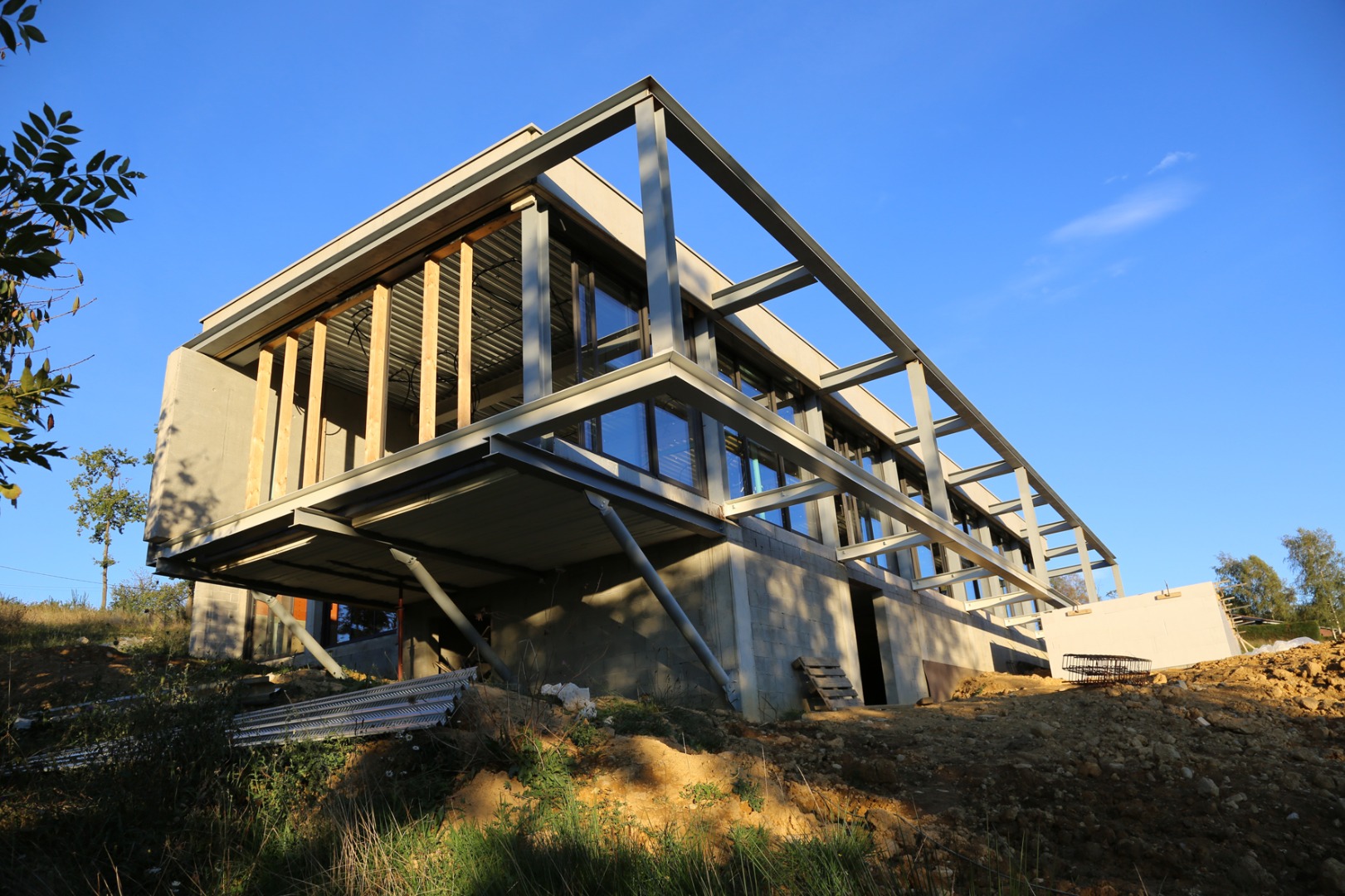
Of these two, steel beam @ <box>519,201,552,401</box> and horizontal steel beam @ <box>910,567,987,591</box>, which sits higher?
steel beam @ <box>519,201,552,401</box>

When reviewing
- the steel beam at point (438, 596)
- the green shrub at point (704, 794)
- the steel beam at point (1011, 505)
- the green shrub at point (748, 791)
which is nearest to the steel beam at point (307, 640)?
the steel beam at point (438, 596)

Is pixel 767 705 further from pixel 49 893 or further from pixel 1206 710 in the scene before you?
pixel 49 893

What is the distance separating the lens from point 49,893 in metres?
5.12

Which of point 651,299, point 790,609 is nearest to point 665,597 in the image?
point 790,609

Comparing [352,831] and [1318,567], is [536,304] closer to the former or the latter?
[352,831]

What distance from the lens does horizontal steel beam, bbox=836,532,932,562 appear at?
1317 centimetres

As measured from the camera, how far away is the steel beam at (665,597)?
31.5ft

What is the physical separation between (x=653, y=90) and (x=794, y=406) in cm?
746

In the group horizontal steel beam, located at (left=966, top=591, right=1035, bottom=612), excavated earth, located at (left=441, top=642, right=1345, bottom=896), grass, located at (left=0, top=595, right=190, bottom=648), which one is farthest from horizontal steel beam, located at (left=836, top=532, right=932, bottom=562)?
grass, located at (left=0, top=595, right=190, bottom=648)

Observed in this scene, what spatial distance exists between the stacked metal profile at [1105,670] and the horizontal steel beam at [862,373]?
5475mm

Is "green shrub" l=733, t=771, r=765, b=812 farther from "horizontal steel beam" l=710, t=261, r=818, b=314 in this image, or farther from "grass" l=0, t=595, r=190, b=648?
"grass" l=0, t=595, r=190, b=648

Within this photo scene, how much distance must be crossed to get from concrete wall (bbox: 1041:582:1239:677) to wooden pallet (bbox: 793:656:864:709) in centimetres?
527

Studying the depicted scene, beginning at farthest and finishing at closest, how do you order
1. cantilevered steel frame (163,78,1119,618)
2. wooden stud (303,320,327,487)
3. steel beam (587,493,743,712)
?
wooden stud (303,320,327,487)
steel beam (587,493,743,712)
cantilevered steel frame (163,78,1119,618)

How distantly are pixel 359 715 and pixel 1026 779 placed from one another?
5246 millimetres
